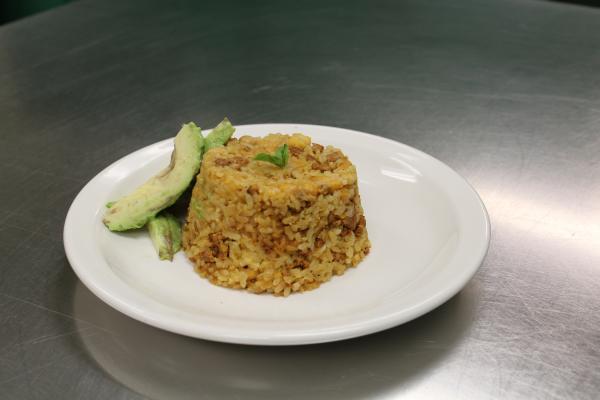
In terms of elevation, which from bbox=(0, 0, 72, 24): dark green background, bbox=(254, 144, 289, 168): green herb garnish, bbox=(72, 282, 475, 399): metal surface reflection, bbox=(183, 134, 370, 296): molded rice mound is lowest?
bbox=(0, 0, 72, 24): dark green background

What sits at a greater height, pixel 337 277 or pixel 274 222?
pixel 274 222

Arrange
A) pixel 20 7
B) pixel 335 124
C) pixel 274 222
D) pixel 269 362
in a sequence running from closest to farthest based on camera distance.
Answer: pixel 269 362 → pixel 274 222 → pixel 335 124 → pixel 20 7

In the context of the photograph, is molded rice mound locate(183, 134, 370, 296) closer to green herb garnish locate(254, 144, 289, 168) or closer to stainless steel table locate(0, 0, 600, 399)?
green herb garnish locate(254, 144, 289, 168)

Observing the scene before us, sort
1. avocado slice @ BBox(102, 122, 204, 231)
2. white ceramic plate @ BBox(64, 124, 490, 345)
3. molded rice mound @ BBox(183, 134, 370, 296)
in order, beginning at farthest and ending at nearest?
1. avocado slice @ BBox(102, 122, 204, 231)
2. molded rice mound @ BBox(183, 134, 370, 296)
3. white ceramic plate @ BBox(64, 124, 490, 345)

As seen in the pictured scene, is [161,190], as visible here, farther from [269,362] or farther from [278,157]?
[269,362]

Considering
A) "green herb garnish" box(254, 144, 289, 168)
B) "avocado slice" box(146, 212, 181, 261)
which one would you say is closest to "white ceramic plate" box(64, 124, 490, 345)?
"avocado slice" box(146, 212, 181, 261)

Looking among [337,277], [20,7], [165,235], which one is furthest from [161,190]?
[20,7]

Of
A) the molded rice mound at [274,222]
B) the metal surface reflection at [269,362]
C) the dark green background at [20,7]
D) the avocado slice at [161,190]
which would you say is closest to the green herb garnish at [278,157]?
the molded rice mound at [274,222]

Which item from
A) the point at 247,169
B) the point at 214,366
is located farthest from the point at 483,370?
the point at 247,169
